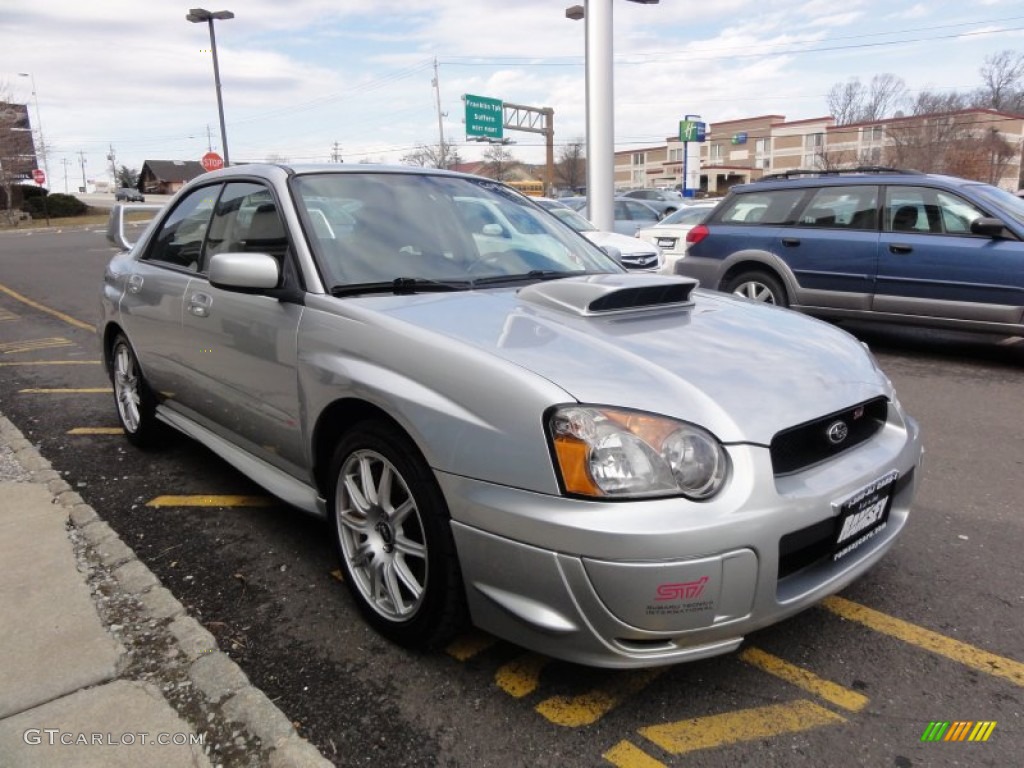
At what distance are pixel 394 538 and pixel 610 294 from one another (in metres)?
1.13

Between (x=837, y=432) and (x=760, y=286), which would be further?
(x=760, y=286)

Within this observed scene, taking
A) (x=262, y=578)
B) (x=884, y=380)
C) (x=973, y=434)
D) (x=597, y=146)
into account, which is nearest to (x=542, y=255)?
(x=884, y=380)

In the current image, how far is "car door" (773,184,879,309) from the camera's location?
23.3 feet

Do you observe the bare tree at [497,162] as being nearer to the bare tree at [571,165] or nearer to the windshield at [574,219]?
the bare tree at [571,165]

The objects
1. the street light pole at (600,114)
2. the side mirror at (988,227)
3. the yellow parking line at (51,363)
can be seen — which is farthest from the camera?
the street light pole at (600,114)

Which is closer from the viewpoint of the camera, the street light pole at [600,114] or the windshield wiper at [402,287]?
the windshield wiper at [402,287]

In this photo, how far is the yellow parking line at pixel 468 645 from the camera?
257cm

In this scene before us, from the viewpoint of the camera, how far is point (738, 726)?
2199 mm

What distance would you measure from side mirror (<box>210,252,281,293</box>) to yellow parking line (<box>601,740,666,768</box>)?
197 centimetres

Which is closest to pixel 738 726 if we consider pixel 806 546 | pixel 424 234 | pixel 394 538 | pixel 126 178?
pixel 806 546

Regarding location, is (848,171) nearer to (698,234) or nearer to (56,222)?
(698,234)

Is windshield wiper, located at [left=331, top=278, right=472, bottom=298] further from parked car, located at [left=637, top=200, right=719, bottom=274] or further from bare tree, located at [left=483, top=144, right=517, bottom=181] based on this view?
bare tree, located at [left=483, top=144, right=517, bottom=181]

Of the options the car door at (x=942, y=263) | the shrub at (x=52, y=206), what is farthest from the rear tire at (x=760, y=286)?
the shrub at (x=52, y=206)

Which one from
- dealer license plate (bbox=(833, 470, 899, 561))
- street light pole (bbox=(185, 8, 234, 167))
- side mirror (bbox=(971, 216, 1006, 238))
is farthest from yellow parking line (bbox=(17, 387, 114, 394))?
street light pole (bbox=(185, 8, 234, 167))
